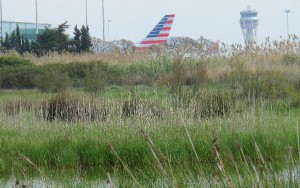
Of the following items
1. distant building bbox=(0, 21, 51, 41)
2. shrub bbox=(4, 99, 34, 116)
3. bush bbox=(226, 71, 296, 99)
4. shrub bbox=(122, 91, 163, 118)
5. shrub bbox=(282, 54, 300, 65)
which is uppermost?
distant building bbox=(0, 21, 51, 41)

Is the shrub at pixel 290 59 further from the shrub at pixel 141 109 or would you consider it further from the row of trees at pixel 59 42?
the row of trees at pixel 59 42

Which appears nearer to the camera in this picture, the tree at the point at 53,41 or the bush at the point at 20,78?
the bush at the point at 20,78

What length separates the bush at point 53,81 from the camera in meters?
18.9

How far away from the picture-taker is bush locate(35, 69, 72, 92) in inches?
745

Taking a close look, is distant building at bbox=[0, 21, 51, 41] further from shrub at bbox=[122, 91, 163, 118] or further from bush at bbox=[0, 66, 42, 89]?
shrub at bbox=[122, 91, 163, 118]

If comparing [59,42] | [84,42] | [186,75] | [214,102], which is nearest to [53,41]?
[59,42]

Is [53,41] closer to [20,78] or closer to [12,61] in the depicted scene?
[12,61]

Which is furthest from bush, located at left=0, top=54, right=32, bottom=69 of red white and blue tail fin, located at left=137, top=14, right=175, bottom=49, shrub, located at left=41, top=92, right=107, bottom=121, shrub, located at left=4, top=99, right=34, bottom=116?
red white and blue tail fin, located at left=137, top=14, right=175, bottom=49

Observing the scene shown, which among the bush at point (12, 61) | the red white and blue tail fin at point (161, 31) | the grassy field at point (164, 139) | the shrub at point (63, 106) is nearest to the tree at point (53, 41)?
the bush at point (12, 61)

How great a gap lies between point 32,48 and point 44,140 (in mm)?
26725

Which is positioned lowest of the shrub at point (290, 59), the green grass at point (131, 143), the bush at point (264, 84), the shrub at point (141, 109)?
the green grass at point (131, 143)

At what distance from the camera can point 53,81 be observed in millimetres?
19391

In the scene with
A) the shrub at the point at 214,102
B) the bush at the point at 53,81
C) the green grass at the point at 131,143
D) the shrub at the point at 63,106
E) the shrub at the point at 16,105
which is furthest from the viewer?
the bush at the point at 53,81

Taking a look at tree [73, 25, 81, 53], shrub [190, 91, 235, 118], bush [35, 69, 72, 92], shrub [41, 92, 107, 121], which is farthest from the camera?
tree [73, 25, 81, 53]
